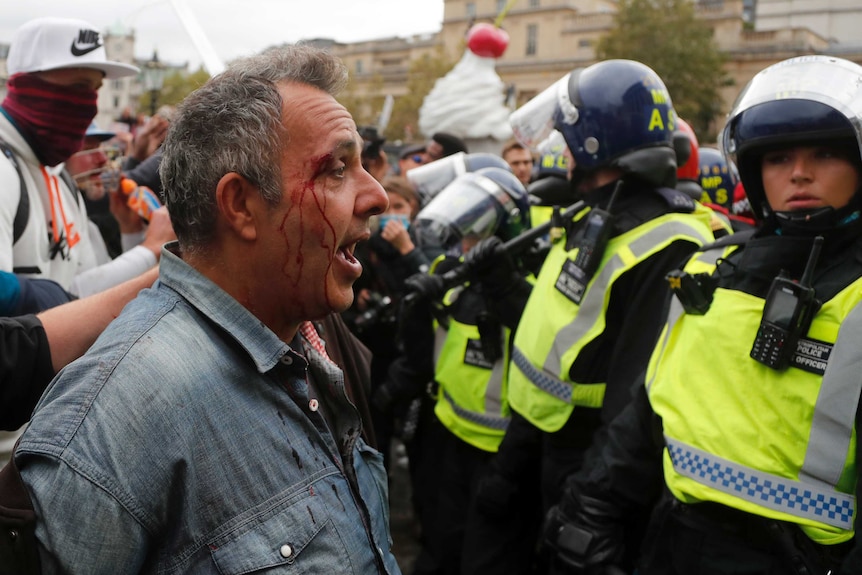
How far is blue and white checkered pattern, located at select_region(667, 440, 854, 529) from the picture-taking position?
1924 mm

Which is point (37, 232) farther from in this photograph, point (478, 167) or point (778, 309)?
point (478, 167)

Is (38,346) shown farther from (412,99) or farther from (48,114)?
(412,99)

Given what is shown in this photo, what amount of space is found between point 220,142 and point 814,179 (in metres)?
1.68

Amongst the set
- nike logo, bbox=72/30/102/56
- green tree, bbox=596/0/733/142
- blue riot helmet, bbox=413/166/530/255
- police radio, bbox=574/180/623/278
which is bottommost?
green tree, bbox=596/0/733/142

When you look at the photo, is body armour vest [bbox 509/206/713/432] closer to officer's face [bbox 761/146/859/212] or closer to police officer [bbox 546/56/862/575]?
police officer [bbox 546/56/862/575]

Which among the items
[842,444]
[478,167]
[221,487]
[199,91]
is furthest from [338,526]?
[478,167]

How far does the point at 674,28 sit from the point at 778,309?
3709 cm

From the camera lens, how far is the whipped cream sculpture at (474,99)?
45.0 ft

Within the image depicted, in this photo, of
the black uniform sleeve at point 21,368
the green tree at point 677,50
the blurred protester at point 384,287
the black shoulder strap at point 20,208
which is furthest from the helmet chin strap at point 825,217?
the green tree at point 677,50

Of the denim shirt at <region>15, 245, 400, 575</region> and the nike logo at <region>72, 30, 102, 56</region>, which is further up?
the nike logo at <region>72, 30, 102, 56</region>

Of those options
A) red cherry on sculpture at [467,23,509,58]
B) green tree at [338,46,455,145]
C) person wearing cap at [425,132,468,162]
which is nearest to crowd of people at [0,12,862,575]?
person wearing cap at [425,132,468,162]

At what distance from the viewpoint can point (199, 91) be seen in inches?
58.6

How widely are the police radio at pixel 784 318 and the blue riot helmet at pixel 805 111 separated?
25 centimetres

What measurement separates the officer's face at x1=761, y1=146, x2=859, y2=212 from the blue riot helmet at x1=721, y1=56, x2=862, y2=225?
23 mm
